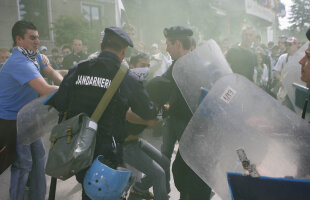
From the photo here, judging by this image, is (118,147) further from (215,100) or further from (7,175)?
(7,175)

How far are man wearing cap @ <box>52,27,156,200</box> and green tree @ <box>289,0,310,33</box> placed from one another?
63.0 m

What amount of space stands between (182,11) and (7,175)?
2470 cm

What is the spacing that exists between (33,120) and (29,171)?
0.89 m

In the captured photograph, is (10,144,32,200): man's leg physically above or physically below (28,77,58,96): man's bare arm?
below

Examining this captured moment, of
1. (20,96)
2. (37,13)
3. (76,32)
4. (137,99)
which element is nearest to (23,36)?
(20,96)

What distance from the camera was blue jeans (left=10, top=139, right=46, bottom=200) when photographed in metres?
2.70

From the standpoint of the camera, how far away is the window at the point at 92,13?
21.8 metres

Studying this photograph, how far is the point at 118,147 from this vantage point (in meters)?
2.12

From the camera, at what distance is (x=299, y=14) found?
58.7m

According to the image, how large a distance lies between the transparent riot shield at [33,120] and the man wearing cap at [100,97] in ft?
0.58

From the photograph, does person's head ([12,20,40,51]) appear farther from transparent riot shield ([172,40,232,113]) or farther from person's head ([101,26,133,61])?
transparent riot shield ([172,40,232,113])

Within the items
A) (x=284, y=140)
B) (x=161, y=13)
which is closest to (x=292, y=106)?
(x=284, y=140)

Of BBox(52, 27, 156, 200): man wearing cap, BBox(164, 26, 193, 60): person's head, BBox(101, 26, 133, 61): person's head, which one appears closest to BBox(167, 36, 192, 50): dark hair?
BBox(164, 26, 193, 60): person's head

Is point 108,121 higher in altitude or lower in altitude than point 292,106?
lower
